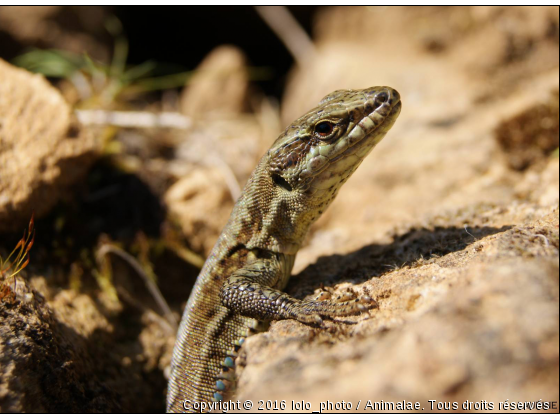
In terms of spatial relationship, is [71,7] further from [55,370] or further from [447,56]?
[55,370]

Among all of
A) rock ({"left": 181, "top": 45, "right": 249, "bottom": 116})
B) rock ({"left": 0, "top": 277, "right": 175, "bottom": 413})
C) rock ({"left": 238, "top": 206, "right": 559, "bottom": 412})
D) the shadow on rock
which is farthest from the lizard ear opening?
rock ({"left": 181, "top": 45, "right": 249, "bottom": 116})

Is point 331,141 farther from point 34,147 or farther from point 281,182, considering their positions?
point 34,147

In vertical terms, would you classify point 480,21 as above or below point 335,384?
above

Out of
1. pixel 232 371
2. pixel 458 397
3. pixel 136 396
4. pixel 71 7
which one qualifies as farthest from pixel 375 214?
pixel 71 7

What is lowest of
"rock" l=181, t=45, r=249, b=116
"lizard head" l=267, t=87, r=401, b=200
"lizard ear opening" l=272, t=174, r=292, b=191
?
"lizard ear opening" l=272, t=174, r=292, b=191

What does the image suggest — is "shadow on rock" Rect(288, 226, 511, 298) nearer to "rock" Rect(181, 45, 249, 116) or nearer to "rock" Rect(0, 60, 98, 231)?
"rock" Rect(0, 60, 98, 231)

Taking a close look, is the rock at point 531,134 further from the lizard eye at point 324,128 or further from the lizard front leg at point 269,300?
the lizard front leg at point 269,300
